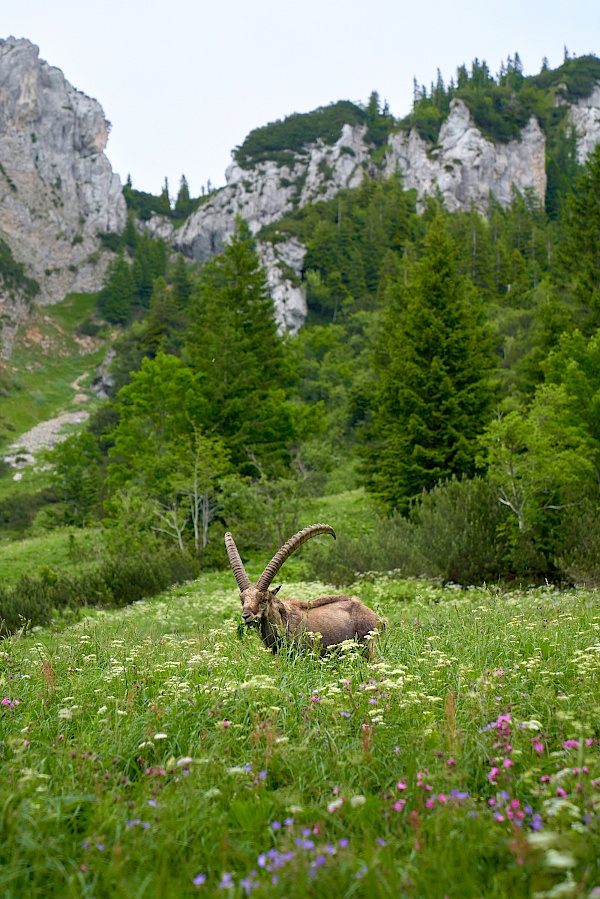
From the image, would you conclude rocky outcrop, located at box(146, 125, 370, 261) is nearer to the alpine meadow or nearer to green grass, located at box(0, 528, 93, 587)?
the alpine meadow

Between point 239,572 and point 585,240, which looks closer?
point 239,572

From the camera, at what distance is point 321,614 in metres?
6.71

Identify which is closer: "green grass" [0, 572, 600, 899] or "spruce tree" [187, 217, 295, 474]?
"green grass" [0, 572, 600, 899]

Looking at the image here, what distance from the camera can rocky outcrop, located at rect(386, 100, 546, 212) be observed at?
127 m

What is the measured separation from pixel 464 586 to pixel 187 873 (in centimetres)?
1226

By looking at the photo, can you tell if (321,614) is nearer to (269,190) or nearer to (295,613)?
(295,613)

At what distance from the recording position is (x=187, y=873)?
7.43ft

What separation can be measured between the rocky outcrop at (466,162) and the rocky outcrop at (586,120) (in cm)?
1550

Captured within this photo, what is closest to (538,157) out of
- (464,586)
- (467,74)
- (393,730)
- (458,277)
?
(467,74)

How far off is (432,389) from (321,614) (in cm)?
1740

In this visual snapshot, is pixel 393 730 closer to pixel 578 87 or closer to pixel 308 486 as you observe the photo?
pixel 308 486

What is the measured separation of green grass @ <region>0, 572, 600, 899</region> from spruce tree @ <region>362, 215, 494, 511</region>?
17.1 meters

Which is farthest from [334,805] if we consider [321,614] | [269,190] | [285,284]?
[269,190]

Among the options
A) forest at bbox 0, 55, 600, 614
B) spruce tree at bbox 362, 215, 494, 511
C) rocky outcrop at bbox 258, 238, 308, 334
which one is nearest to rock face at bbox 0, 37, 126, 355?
rocky outcrop at bbox 258, 238, 308, 334
